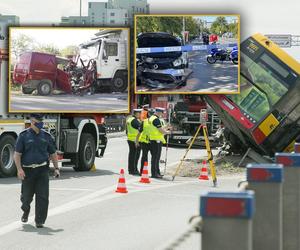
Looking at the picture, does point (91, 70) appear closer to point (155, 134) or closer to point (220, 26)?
point (220, 26)

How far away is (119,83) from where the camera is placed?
915 inches

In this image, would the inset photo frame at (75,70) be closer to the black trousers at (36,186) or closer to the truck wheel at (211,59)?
the truck wheel at (211,59)

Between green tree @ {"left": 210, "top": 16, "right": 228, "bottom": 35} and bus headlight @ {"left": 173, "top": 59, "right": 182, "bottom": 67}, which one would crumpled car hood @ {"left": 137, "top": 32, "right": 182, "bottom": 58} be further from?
green tree @ {"left": 210, "top": 16, "right": 228, "bottom": 35}

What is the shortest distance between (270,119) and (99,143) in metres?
4.97

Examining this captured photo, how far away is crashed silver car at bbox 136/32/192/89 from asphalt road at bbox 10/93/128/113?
1.03 m

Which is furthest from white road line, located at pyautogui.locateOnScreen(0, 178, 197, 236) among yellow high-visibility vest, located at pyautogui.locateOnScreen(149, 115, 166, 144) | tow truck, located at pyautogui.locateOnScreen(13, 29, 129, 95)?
tow truck, located at pyautogui.locateOnScreen(13, 29, 129, 95)

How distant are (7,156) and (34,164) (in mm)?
6420

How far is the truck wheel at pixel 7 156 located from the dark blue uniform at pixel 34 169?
5.93 metres

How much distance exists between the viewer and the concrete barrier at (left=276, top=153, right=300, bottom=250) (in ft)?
16.8

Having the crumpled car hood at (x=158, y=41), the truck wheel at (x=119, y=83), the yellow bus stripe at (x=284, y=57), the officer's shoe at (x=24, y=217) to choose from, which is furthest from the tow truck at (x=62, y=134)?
the officer's shoe at (x=24, y=217)

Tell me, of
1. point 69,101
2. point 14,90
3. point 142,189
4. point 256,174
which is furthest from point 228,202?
point 69,101

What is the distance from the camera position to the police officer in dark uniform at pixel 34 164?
9.22m

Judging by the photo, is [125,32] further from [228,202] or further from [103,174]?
[228,202]

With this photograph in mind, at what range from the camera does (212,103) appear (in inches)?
764
